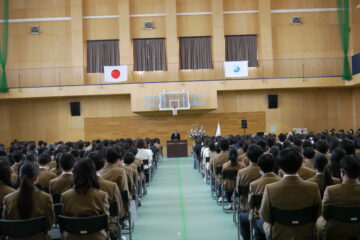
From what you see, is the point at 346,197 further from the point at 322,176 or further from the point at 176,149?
the point at 176,149

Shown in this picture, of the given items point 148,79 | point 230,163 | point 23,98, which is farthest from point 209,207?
point 23,98

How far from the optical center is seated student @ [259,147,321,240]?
422cm

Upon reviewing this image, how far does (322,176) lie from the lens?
5.04m

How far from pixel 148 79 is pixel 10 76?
8416mm

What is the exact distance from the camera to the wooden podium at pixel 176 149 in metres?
21.1

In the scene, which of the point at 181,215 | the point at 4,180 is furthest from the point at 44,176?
the point at 181,215

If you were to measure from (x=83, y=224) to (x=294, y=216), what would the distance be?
88.0 inches

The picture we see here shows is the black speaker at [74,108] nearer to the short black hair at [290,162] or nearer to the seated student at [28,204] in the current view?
the seated student at [28,204]

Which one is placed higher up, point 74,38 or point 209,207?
point 74,38

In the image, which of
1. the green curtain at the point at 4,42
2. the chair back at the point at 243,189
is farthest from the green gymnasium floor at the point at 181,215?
the green curtain at the point at 4,42

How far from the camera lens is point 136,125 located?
25016mm

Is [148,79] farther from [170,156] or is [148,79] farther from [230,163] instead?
[230,163]

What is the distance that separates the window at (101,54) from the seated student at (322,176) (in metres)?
20.7

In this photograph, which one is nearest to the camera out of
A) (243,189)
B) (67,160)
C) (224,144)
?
(67,160)
